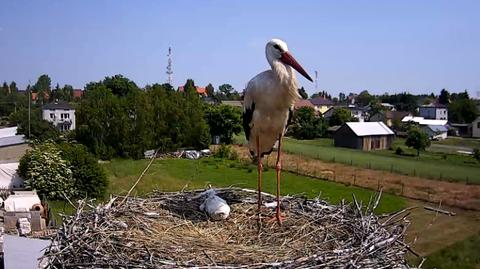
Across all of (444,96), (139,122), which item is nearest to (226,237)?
(139,122)

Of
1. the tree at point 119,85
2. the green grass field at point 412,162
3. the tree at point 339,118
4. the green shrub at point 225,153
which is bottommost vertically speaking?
the green grass field at point 412,162

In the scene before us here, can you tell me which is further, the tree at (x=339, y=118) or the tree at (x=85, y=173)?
the tree at (x=339, y=118)

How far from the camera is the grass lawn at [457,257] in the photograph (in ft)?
32.3

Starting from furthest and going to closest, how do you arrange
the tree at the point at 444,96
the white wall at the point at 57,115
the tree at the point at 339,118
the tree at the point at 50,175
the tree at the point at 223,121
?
the tree at the point at 444,96 → the tree at the point at 339,118 → the white wall at the point at 57,115 → the tree at the point at 223,121 → the tree at the point at 50,175

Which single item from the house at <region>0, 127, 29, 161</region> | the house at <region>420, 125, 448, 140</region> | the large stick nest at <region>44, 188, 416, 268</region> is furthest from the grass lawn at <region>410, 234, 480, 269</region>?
the house at <region>420, 125, 448, 140</region>

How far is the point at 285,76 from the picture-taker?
3.89 meters

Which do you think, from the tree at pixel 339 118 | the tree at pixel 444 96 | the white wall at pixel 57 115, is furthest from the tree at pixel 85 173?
the tree at pixel 444 96

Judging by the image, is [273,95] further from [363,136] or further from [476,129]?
[476,129]

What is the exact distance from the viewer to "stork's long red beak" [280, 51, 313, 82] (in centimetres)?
387

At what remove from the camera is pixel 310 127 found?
37906 millimetres

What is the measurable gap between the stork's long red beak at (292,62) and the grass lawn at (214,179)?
33.7ft

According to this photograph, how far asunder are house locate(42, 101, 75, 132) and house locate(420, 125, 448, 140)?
2630cm

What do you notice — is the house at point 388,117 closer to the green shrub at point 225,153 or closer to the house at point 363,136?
the house at point 363,136

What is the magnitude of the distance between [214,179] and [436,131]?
25.4m
